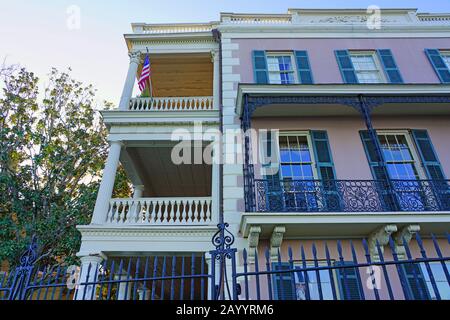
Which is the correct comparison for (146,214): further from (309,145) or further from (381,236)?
(381,236)

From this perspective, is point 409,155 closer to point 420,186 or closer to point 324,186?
point 420,186

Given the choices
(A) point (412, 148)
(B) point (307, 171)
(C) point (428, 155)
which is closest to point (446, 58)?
(A) point (412, 148)

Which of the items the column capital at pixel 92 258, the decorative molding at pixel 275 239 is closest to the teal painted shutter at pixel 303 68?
the decorative molding at pixel 275 239

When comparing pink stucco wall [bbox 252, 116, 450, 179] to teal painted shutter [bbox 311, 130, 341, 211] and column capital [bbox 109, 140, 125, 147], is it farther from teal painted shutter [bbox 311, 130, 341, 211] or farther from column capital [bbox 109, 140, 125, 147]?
column capital [bbox 109, 140, 125, 147]

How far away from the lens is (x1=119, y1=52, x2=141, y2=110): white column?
31.6ft

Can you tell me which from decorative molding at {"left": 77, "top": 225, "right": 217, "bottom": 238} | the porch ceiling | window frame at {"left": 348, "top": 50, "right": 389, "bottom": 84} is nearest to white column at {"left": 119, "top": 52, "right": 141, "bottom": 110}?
the porch ceiling

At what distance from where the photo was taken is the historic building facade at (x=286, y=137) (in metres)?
7.27

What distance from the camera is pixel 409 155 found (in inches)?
352

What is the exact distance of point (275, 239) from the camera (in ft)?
23.3

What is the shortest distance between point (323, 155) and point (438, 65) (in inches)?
236

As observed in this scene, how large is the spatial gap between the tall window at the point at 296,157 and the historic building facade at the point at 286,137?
0.04 meters

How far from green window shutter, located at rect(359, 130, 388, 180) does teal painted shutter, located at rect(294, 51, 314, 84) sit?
2.62 meters

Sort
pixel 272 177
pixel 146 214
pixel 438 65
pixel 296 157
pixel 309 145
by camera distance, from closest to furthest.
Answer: pixel 146 214 < pixel 272 177 < pixel 296 157 < pixel 309 145 < pixel 438 65
